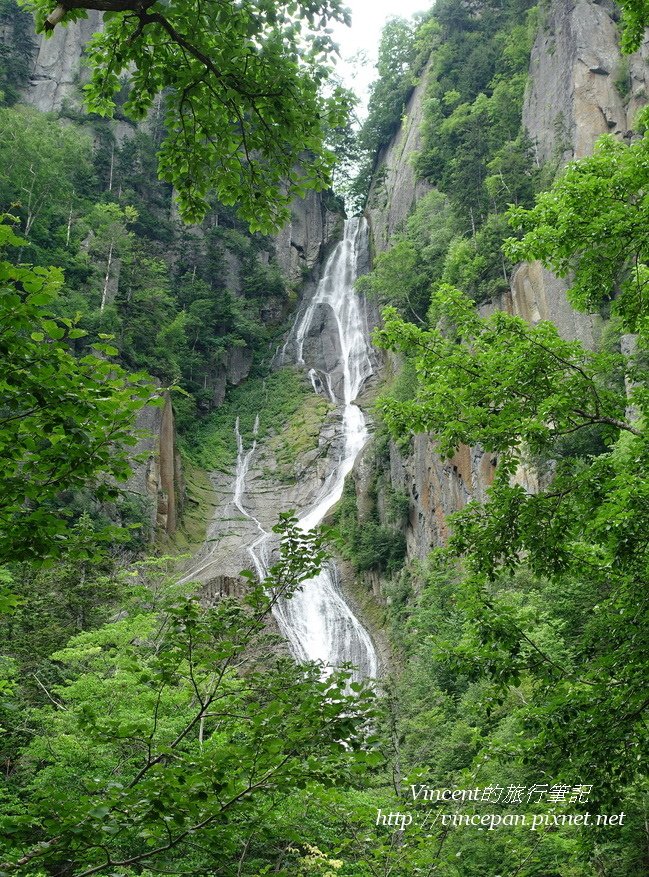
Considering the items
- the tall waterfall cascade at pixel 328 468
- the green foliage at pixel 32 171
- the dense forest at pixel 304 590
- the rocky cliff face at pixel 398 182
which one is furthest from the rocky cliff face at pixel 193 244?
the dense forest at pixel 304 590

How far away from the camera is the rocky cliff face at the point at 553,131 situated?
2209 centimetres

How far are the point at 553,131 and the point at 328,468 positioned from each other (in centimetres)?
1966

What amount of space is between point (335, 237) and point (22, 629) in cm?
4906

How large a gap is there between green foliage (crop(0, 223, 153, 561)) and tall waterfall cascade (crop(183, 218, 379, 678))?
9.62 m

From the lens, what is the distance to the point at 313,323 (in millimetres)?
50625

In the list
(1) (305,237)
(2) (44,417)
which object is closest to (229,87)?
(2) (44,417)

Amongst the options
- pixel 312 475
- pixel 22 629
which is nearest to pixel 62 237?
pixel 312 475

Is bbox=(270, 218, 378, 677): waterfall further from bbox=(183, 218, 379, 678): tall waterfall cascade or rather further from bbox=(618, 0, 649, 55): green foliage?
bbox=(618, 0, 649, 55): green foliage

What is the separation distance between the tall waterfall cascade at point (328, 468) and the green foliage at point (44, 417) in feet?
31.5

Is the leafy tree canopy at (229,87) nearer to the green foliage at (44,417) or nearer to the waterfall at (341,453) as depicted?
the green foliage at (44,417)

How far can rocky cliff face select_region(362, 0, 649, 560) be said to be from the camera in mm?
22094

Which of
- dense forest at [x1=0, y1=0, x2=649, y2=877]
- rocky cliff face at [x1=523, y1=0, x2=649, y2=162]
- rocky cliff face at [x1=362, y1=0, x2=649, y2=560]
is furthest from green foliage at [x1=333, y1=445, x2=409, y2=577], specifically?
rocky cliff face at [x1=523, y1=0, x2=649, y2=162]

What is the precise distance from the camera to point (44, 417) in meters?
3.32

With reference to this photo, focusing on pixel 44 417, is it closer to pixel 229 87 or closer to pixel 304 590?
pixel 229 87
